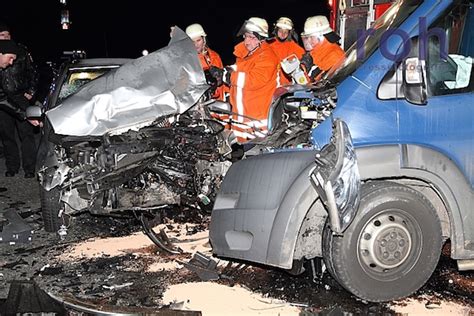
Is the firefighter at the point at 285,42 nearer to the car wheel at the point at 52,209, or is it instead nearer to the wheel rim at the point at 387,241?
the car wheel at the point at 52,209

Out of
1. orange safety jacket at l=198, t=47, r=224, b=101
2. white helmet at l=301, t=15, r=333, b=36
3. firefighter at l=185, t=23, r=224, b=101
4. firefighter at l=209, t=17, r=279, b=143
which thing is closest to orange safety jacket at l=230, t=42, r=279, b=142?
firefighter at l=209, t=17, r=279, b=143

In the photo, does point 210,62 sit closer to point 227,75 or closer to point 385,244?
point 227,75

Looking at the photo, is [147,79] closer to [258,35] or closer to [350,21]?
[258,35]

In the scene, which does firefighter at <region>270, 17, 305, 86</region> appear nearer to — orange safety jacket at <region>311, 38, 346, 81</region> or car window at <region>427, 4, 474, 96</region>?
orange safety jacket at <region>311, 38, 346, 81</region>

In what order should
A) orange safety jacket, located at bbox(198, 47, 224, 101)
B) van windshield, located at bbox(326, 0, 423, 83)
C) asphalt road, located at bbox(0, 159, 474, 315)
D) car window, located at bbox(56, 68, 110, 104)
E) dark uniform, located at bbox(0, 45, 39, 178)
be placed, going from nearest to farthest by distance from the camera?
van windshield, located at bbox(326, 0, 423, 83) → asphalt road, located at bbox(0, 159, 474, 315) → car window, located at bbox(56, 68, 110, 104) → dark uniform, located at bbox(0, 45, 39, 178) → orange safety jacket, located at bbox(198, 47, 224, 101)

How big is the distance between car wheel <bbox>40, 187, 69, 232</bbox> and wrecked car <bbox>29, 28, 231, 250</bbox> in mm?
10

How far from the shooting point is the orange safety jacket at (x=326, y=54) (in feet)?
20.4

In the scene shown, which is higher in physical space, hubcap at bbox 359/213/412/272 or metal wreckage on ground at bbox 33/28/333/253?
metal wreckage on ground at bbox 33/28/333/253

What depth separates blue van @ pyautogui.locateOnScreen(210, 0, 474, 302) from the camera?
4180 mm

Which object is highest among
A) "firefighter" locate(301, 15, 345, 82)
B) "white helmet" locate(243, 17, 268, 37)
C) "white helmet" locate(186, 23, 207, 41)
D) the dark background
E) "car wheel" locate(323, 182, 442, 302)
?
the dark background

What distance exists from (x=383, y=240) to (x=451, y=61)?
139 centimetres

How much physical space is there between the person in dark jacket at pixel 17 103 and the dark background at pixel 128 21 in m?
16.7

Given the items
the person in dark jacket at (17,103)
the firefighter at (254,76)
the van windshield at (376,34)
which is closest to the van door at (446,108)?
the van windshield at (376,34)

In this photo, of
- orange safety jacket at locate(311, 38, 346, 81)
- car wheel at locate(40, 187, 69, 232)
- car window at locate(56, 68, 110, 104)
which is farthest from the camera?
car window at locate(56, 68, 110, 104)
